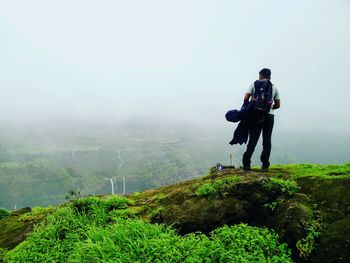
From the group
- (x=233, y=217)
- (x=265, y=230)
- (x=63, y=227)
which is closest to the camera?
(x=265, y=230)

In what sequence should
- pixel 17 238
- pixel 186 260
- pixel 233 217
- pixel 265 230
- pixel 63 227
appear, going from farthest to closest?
pixel 17 238
pixel 63 227
pixel 233 217
pixel 265 230
pixel 186 260

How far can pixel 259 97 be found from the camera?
13.7m

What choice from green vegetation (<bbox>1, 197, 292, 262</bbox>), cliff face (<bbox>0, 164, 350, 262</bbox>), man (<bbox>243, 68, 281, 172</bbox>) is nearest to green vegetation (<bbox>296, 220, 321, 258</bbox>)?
cliff face (<bbox>0, 164, 350, 262</bbox>)

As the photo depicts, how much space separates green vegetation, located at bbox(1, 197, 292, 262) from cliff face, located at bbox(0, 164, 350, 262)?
0.44 m

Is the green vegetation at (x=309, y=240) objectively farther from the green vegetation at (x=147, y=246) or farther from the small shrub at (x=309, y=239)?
the green vegetation at (x=147, y=246)

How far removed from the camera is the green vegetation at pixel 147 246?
26.8 feet

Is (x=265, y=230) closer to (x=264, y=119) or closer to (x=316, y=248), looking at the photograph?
(x=316, y=248)

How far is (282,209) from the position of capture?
966 cm

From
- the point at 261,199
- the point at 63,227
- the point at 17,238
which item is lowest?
the point at 17,238

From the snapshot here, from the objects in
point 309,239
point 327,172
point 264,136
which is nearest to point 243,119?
point 264,136

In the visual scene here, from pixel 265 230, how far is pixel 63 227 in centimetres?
620

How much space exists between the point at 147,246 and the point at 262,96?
304 inches

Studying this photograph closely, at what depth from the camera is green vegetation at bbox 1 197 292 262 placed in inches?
322

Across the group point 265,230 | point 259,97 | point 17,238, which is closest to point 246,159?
point 259,97
